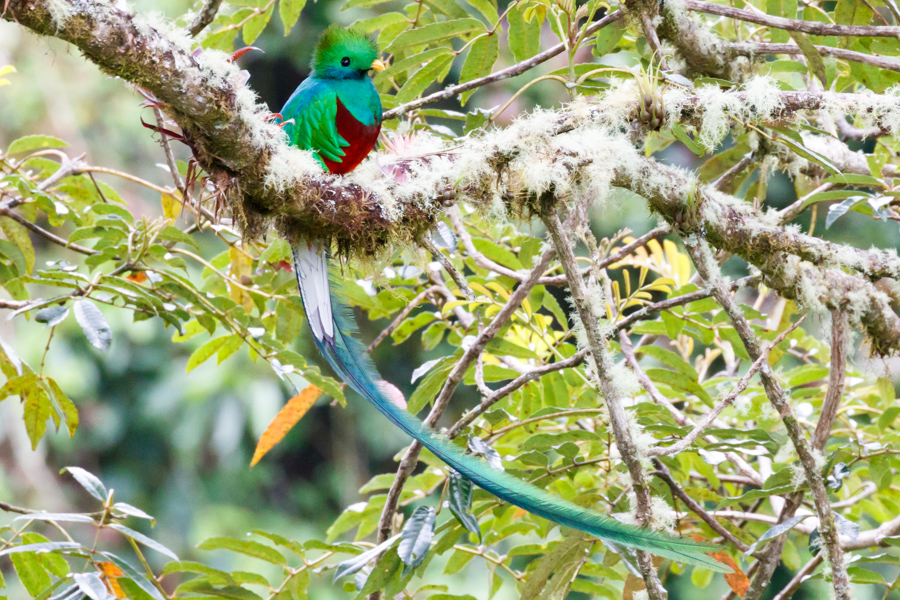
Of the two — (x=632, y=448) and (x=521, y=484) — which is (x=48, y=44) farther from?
(x=632, y=448)

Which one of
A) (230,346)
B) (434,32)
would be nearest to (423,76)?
(434,32)

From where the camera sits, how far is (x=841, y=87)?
1.67 metres

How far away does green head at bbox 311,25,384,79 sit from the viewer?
66.6 inches

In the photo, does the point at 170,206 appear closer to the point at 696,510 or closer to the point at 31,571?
the point at 31,571

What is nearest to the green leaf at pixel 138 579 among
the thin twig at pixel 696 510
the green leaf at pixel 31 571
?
the green leaf at pixel 31 571

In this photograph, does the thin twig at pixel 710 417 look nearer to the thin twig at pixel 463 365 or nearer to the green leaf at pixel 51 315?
the thin twig at pixel 463 365

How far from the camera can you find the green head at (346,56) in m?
1.69

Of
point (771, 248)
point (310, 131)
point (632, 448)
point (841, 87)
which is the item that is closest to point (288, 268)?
point (310, 131)

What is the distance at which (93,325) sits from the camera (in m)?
1.40

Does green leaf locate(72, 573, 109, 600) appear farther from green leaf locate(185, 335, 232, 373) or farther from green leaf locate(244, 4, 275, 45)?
green leaf locate(244, 4, 275, 45)

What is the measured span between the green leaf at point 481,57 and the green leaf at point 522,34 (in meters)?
0.04

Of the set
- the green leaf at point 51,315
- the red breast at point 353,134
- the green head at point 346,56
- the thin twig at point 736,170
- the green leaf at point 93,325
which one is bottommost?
the thin twig at point 736,170

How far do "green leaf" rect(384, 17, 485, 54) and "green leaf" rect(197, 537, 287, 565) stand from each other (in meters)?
1.02

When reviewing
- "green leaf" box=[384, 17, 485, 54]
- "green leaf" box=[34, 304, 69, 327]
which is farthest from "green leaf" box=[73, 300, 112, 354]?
"green leaf" box=[384, 17, 485, 54]
